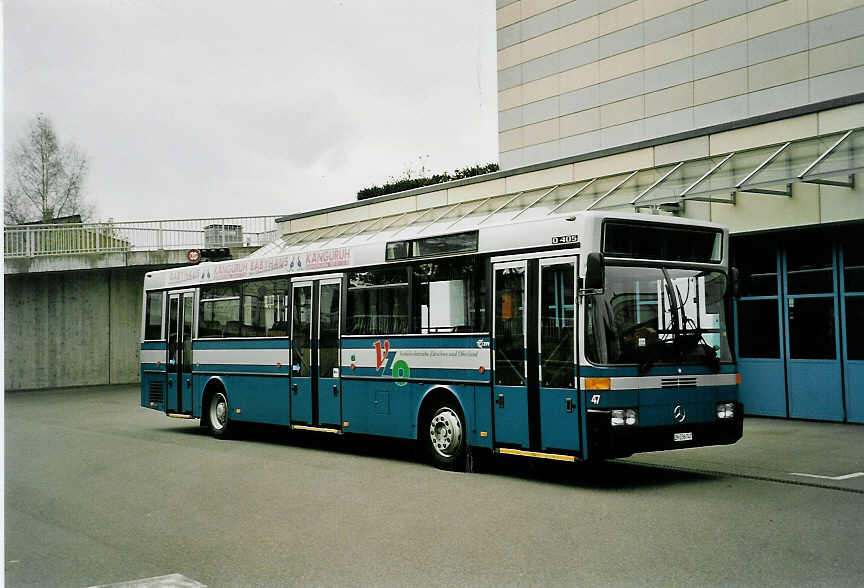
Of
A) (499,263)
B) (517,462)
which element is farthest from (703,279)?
(517,462)

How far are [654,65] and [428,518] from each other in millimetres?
22608

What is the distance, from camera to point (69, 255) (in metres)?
35.1

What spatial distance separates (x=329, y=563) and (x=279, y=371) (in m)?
8.80

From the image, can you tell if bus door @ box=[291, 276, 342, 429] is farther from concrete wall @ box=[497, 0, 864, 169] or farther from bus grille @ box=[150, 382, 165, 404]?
concrete wall @ box=[497, 0, 864, 169]

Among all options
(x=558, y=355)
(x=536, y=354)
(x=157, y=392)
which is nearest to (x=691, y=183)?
(x=536, y=354)

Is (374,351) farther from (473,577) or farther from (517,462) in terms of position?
(473,577)

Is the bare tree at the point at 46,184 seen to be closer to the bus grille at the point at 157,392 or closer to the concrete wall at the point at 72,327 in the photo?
the concrete wall at the point at 72,327

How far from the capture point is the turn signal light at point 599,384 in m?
10.3

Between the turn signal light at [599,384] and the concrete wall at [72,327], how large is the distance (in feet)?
96.3

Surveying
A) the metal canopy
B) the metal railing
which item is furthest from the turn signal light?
the metal railing

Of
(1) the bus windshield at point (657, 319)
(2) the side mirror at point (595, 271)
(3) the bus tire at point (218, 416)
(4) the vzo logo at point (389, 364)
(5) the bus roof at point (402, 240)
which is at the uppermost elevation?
(5) the bus roof at point (402, 240)

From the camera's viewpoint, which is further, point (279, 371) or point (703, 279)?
point (279, 371)

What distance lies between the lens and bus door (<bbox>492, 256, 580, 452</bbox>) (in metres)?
10.6

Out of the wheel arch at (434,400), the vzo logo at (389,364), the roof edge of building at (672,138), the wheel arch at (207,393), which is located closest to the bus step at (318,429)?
the vzo logo at (389,364)
